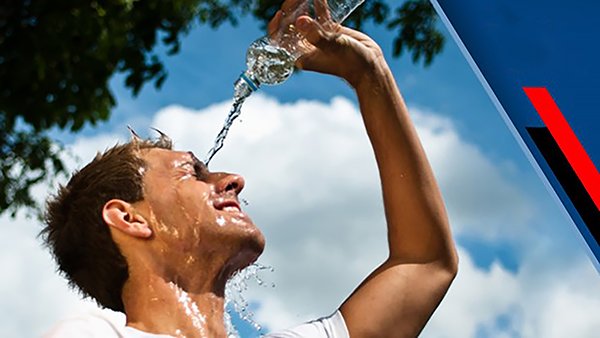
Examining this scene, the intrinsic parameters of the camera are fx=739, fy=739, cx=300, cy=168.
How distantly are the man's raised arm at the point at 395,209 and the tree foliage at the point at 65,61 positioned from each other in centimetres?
328

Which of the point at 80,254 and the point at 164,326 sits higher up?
the point at 80,254

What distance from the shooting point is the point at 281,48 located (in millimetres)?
2562

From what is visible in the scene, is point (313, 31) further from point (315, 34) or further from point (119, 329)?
point (119, 329)

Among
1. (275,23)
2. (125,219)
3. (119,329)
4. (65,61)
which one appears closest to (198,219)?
(125,219)

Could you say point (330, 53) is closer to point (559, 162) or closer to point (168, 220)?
point (168, 220)

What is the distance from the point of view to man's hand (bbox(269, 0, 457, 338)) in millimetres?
1989

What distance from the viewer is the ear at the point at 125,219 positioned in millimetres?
2031

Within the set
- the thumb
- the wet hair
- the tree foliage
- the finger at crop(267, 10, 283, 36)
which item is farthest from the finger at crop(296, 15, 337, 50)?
the tree foliage

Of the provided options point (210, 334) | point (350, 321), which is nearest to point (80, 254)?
point (210, 334)

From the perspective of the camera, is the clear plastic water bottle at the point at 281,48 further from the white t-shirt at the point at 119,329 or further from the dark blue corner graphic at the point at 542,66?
the white t-shirt at the point at 119,329

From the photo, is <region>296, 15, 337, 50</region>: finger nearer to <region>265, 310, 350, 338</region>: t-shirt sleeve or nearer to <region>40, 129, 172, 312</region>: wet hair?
<region>40, 129, 172, 312</region>: wet hair

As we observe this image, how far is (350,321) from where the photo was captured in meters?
1.98

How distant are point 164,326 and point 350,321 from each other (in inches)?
19.4

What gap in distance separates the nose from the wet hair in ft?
0.72
